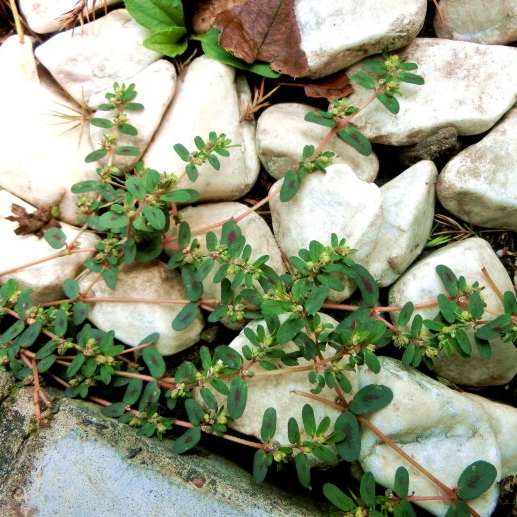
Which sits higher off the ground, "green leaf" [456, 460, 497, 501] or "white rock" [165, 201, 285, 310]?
"white rock" [165, 201, 285, 310]

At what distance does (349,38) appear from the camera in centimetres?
274

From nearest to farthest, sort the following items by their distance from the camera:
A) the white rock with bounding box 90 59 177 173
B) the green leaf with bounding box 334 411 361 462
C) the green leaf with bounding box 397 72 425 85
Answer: the green leaf with bounding box 334 411 361 462
the green leaf with bounding box 397 72 425 85
the white rock with bounding box 90 59 177 173

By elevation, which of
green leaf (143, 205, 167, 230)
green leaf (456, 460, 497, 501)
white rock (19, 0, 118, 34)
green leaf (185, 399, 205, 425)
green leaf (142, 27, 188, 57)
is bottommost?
green leaf (456, 460, 497, 501)

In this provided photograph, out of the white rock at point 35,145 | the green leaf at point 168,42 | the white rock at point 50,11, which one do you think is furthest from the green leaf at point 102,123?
the white rock at point 50,11

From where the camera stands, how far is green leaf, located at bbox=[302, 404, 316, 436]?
2297 mm

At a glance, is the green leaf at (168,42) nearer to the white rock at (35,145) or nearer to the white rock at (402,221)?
the white rock at (35,145)

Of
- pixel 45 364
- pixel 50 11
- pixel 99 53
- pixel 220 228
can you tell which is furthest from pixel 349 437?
pixel 50 11

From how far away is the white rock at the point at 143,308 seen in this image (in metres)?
2.68

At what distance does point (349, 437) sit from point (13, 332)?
1455mm

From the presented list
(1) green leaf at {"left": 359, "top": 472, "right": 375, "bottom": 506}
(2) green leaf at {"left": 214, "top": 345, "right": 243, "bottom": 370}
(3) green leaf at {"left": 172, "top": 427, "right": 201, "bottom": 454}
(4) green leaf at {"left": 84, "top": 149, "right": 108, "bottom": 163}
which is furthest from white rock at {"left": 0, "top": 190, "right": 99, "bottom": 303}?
(1) green leaf at {"left": 359, "top": 472, "right": 375, "bottom": 506}

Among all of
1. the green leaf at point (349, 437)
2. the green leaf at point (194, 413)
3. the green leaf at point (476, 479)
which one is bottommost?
the green leaf at point (476, 479)

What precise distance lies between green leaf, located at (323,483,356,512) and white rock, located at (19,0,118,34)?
7.88 ft

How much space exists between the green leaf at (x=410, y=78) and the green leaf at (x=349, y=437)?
1483 mm

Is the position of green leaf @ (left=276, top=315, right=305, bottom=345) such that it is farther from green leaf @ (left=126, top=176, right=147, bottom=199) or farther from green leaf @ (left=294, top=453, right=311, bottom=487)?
green leaf @ (left=126, top=176, right=147, bottom=199)
